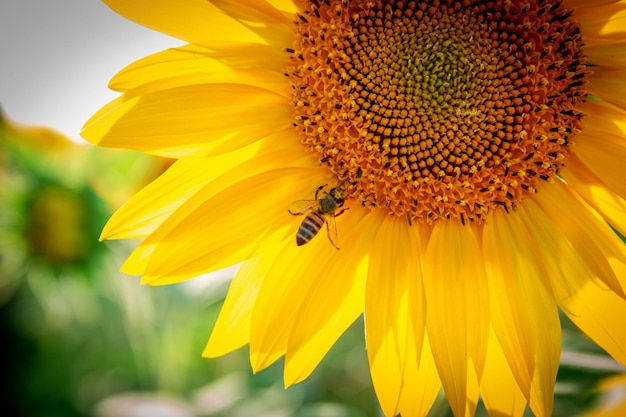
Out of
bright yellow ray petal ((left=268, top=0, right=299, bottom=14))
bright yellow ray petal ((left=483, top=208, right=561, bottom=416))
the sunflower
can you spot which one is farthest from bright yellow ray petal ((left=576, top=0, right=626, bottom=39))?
bright yellow ray petal ((left=268, top=0, right=299, bottom=14))

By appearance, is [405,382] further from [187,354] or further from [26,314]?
[26,314]

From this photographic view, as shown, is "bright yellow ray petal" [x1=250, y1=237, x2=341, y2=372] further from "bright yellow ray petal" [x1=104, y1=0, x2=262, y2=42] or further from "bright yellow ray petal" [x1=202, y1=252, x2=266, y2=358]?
"bright yellow ray petal" [x1=104, y1=0, x2=262, y2=42]

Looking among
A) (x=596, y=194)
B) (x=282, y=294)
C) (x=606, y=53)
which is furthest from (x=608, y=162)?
(x=282, y=294)

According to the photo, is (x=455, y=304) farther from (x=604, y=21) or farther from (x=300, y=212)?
(x=604, y=21)

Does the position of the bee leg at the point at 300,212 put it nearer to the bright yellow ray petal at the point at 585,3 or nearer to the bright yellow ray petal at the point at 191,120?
the bright yellow ray petal at the point at 191,120

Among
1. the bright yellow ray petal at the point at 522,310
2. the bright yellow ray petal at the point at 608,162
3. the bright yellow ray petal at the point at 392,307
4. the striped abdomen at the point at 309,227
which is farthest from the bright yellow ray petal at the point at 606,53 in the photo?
the striped abdomen at the point at 309,227
